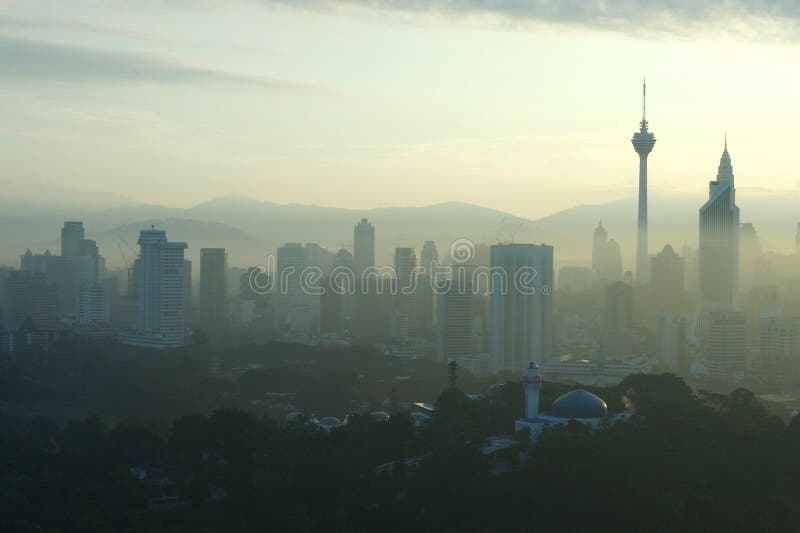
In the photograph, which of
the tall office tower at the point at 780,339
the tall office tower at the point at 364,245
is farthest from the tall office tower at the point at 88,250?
the tall office tower at the point at 780,339

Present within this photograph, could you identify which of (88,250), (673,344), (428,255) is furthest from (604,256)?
(88,250)

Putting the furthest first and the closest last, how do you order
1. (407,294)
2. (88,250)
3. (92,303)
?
(88,250) < (92,303) < (407,294)

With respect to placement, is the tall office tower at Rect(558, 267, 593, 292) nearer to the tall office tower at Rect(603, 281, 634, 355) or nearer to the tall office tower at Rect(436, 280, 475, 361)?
the tall office tower at Rect(603, 281, 634, 355)

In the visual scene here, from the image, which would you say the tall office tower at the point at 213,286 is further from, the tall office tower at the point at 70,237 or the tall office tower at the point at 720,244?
the tall office tower at the point at 720,244

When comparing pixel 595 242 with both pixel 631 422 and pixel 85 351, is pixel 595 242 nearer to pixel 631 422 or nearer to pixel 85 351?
pixel 85 351

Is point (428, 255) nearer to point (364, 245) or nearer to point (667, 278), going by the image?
point (364, 245)

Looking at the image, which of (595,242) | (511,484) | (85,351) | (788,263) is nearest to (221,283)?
(85,351)
